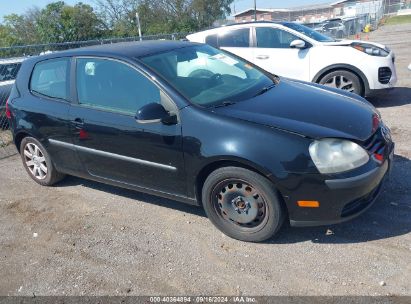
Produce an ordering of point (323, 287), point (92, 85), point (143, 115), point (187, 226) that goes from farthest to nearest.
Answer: point (92, 85), point (187, 226), point (143, 115), point (323, 287)

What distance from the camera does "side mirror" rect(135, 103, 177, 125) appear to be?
11.3 feet

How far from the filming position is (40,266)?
3.54m

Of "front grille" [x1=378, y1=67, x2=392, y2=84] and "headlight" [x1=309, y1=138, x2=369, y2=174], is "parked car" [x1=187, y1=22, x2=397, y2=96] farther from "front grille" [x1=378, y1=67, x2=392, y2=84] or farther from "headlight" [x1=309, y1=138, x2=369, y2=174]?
"headlight" [x1=309, y1=138, x2=369, y2=174]

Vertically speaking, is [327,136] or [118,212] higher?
[327,136]

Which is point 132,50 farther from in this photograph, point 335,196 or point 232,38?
point 232,38

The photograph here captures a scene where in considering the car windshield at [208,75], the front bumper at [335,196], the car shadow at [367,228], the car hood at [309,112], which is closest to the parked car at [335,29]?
the car windshield at [208,75]

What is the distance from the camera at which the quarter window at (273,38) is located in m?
7.63

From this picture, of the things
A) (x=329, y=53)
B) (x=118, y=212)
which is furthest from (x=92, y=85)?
(x=329, y=53)

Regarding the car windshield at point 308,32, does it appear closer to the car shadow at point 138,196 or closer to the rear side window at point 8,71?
the car shadow at point 138,196

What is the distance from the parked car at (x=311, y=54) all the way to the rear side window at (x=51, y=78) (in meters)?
4.27

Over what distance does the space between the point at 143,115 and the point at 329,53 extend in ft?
15.9

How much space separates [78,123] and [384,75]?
534 centimetres

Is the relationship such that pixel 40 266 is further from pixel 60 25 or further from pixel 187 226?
pixel 60 25

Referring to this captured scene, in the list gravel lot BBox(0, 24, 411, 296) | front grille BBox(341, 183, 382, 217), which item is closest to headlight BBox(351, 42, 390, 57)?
gravel lot BBox(0, 24, 411, 296)
